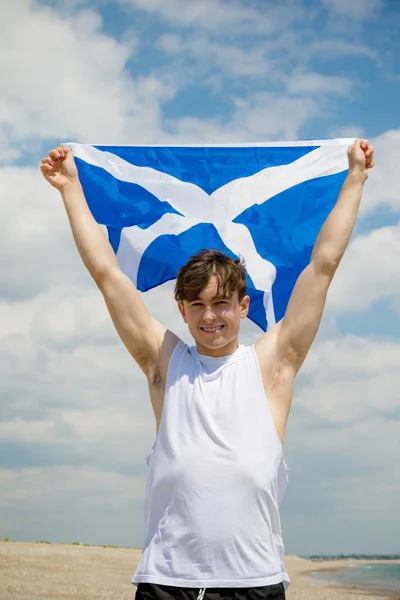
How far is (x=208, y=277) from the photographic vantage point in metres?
4.47

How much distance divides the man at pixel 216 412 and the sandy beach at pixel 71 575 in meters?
12.0

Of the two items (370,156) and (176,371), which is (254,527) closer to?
(176,371)

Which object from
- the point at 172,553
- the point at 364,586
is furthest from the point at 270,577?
the point at 364,586

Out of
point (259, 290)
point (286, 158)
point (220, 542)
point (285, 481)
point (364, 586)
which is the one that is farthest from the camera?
point (364, 586)

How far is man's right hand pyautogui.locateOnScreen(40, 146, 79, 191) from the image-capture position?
541 centimetres

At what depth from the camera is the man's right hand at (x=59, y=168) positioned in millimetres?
5414

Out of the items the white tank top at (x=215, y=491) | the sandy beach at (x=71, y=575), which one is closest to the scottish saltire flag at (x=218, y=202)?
the white tank top at (x=215, y=491)

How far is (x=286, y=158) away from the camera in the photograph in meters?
6.74

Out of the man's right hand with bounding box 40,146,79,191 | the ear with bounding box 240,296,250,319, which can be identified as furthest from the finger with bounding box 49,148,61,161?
the ear with bounding box 240,296,250,319

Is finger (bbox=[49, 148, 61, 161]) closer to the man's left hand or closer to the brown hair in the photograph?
the brown hair

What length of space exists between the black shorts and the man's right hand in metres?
2.78

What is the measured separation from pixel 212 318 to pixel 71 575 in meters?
16.0

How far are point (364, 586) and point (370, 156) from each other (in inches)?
1011

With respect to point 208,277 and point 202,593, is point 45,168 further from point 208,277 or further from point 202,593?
point 202,593
